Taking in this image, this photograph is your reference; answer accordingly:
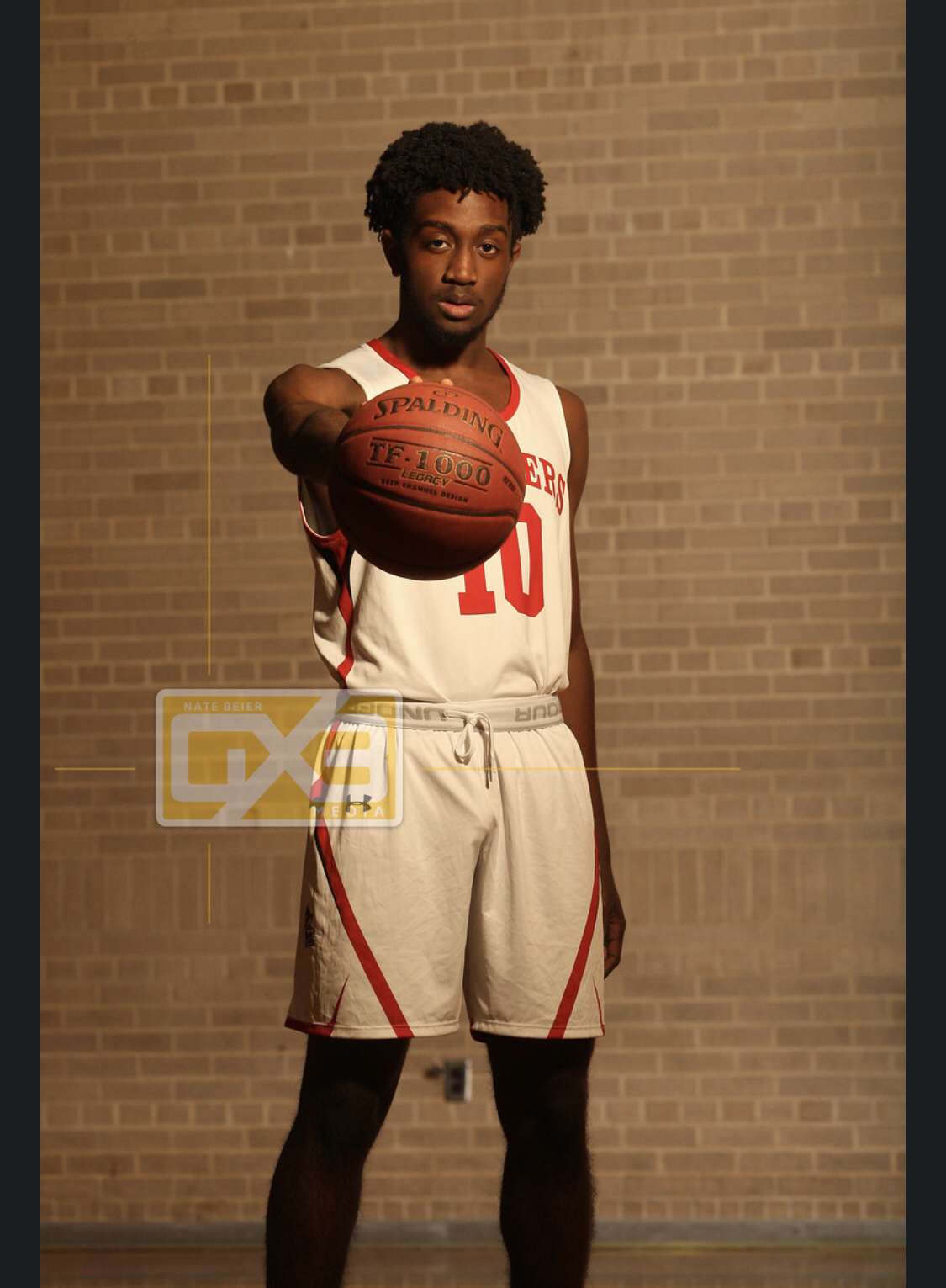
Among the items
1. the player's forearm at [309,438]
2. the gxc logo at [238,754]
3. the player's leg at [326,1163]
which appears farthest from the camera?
the gxc logo at [238,754]

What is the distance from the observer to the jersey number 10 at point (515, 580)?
291cm

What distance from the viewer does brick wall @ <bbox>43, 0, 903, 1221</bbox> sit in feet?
12.0

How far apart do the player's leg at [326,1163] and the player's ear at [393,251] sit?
1223mm

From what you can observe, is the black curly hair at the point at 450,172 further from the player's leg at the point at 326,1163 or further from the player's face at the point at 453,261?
the player's leg at the point at 326,1163

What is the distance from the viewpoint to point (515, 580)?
9.72 feet

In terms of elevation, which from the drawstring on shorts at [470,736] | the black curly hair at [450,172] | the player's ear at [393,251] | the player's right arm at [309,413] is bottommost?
the drawstring on shorts at [470,736]

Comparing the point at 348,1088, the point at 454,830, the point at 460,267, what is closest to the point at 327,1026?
the point at 348,1088

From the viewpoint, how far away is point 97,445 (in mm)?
3729

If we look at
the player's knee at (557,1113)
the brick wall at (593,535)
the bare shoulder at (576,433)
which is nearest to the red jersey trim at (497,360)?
the bare shoulder at (576,433)

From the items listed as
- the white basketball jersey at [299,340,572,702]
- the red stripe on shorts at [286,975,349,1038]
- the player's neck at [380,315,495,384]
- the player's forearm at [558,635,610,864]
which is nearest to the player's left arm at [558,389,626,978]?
the player's forearm at [558,635,610,864]

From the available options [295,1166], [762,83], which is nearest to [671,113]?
[762,83]

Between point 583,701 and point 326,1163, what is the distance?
866mm

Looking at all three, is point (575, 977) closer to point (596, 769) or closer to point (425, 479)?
point (596, 769)

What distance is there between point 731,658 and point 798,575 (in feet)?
Result: 0.71
